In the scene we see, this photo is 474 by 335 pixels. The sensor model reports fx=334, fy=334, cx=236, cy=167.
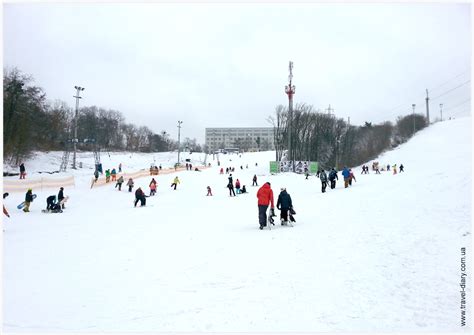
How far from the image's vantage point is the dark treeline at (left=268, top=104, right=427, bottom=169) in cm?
6456

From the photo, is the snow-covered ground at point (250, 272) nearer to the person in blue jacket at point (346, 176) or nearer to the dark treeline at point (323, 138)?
the person in blue jacket at point (346, 176)

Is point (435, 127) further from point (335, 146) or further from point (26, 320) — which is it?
point (26, 320)

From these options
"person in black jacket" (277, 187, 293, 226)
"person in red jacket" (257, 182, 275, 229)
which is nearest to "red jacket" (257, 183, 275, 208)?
"person in red jacket" (257, 182, 275, 229)

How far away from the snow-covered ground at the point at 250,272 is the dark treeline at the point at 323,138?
157 ft

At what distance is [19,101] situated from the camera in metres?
37.9

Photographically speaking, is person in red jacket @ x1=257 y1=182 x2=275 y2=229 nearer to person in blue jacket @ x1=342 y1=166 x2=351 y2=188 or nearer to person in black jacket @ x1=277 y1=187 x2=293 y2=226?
person in black jacket @ x1=277 y1=187 x2=293 y2=226

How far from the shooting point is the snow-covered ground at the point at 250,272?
199 inches

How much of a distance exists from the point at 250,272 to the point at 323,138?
7072cm

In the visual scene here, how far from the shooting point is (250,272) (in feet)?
22.7

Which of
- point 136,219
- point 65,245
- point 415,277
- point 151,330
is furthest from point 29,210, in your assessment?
point 415,277

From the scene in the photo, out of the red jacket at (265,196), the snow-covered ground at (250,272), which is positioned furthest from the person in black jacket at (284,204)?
the snow-covered ground at (250,272)

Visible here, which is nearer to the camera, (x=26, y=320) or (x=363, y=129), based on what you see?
(x=26, y=320)

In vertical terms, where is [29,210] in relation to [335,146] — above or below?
below

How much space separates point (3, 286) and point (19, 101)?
38633 mm
